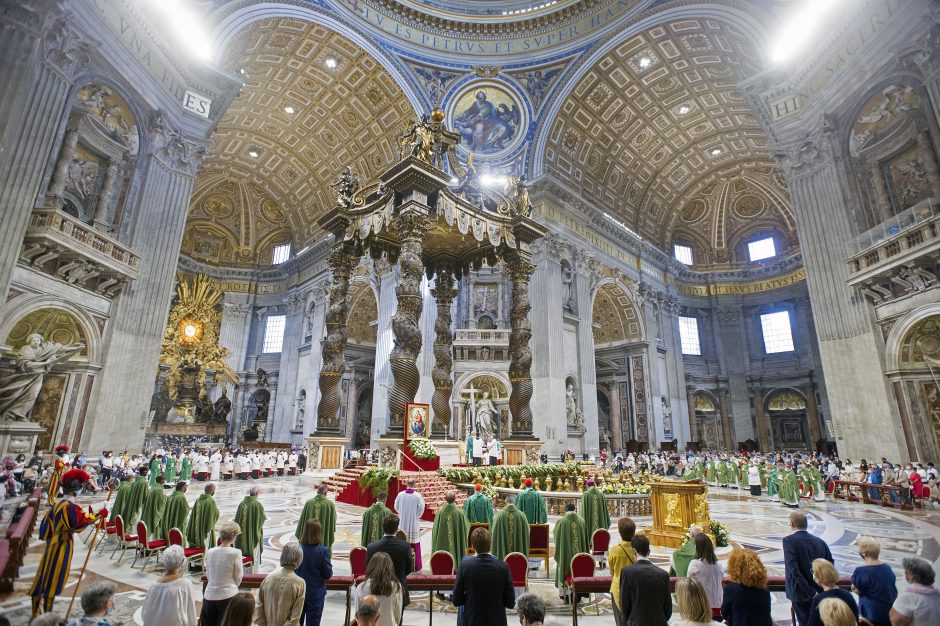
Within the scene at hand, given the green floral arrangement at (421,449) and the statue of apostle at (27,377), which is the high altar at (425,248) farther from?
the statue of apostle at (27,377)

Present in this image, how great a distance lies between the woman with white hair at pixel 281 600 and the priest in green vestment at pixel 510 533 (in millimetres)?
2226

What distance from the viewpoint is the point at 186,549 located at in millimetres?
4680

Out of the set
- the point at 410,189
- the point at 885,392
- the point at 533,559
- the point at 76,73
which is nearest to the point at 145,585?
the point at 533,559

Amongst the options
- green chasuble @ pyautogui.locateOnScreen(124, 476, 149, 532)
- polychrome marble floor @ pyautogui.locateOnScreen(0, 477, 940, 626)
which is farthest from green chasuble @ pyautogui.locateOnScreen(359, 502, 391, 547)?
green chasuble @ pyautogui.locateOnScreen(124, 476, 149, 532)

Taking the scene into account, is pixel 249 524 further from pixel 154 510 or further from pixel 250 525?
pixel 154 510

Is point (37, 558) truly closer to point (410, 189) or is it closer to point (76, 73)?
point (410, 189)

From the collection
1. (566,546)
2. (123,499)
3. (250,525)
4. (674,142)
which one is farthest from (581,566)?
(674,142)

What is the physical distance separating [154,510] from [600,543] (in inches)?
190

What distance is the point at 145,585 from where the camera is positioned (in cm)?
424

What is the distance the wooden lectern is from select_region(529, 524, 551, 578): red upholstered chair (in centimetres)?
213

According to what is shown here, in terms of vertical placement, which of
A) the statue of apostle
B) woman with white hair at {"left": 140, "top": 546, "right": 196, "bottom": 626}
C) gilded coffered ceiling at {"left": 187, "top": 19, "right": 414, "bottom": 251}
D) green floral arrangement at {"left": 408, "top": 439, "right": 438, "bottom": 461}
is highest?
gilded coffered ceiling at {"left": 187, "top": 19, "right": 414, "bottom": 251}

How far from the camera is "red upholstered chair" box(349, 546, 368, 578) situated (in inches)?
151

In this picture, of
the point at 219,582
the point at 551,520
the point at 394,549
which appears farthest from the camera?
the point at 551,520

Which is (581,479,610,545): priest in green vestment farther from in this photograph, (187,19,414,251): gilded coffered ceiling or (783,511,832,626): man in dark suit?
(187,19,414,251): gilded coffered ceiling
